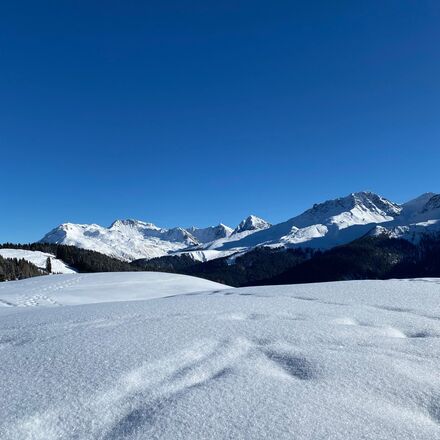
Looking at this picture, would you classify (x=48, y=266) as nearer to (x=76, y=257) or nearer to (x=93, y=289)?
(x=76, y=257)

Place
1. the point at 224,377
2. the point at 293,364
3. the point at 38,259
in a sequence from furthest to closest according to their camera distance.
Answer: the point at 38,259
the point at 293,364
the point at 224,377

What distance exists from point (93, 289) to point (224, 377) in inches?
765

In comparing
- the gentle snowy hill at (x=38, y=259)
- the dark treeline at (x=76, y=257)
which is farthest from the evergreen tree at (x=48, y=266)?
the dark treeline at (x=76, y=257)

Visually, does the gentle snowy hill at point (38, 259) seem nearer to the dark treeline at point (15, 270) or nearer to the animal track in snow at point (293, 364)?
the dark treeline at point (15, 270)

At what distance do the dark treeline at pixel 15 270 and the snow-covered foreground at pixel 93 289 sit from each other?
7874 cm

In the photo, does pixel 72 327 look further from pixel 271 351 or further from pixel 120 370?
pixel 271 351

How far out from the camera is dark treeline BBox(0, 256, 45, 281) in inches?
3720

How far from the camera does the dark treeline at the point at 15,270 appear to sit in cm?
9450

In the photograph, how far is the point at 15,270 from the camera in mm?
98500

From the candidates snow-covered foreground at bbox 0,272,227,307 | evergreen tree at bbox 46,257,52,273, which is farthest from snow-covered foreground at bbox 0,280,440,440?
evergreen tree at bbox 46,257,52,273

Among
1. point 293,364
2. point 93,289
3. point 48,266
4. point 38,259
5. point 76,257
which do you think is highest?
point 76,257

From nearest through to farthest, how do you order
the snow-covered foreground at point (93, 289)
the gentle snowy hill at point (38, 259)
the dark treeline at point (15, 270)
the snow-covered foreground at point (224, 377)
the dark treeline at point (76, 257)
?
1. the snow-covered foreground at point (224, 377)
2. the snow-covered foreground at point (93, 289)
3. the dark treeline at point (15, 270)
4. the gentle snowy hill at point (38, 259)
5. the dark treeline at point (76, 257)

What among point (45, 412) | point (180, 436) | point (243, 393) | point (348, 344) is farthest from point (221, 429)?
point (348, 344)

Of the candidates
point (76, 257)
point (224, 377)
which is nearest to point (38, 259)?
point (76, 257)
